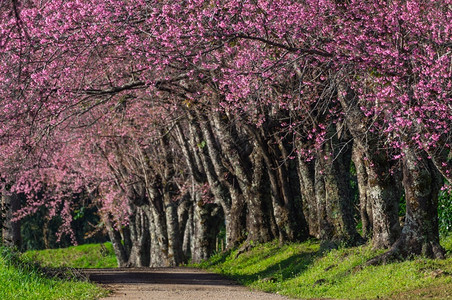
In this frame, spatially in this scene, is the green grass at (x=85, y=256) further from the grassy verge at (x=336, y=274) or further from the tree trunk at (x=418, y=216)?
the tree trunk at (x=418, y=216)

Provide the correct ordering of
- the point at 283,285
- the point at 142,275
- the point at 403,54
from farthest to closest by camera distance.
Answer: the point at 142,275 < the point at 283,285 < the point at 403,54

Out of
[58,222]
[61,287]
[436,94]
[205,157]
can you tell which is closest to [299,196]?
[205,157]

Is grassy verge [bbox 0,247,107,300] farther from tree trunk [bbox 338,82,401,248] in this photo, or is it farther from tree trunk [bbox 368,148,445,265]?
tree trunk [bbox 338,82,401,248]

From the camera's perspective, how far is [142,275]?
23.1m

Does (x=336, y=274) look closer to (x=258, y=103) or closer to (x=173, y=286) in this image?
(x=173, y=286)

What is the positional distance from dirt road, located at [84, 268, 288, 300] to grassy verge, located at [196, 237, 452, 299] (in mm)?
756

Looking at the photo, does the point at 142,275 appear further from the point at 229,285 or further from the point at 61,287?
the point at 61,287

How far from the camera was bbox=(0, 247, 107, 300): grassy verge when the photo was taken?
16156 mm

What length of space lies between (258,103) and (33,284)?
9292 millimetres

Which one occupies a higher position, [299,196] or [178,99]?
[178,99]

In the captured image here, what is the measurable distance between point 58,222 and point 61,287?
4312cm

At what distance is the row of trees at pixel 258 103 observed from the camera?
14.7 metres

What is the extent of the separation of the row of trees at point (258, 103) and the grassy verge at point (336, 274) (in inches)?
31.1

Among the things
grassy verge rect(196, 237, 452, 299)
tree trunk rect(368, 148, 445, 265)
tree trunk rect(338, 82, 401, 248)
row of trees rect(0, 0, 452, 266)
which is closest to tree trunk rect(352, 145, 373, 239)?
row of trees rect(0, 0, 452, 266)
